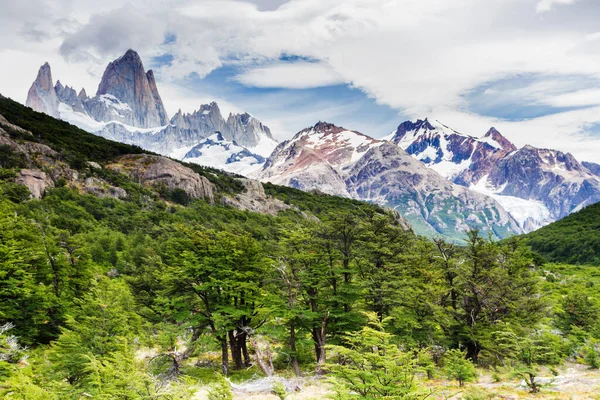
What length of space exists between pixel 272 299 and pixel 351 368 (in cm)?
1185

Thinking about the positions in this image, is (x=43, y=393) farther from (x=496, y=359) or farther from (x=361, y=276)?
(x=496, y=359)

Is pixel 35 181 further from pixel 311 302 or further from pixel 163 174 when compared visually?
pixel 311 302

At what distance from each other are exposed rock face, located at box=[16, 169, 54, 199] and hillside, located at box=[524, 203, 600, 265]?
4920 inches

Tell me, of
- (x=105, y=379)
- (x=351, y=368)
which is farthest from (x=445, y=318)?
(x=105, y=379)

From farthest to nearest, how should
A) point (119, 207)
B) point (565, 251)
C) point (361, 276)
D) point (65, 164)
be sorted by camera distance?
point (565, 251)
point (65, 164)
point (119, 207)
point (361, 276)

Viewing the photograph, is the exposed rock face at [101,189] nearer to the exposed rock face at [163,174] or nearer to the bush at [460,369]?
the exposed rock face at [163,174]

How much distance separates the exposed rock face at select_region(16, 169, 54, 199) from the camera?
7150cm

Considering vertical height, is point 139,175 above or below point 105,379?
above

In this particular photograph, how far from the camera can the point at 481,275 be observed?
2272 centimetres

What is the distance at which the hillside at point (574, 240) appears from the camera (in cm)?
9681

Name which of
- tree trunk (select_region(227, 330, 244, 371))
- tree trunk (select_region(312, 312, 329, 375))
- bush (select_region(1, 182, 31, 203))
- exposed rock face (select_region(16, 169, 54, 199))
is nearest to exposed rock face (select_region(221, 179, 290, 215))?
exposed rock face (select_region(16, 169, 54, 199))

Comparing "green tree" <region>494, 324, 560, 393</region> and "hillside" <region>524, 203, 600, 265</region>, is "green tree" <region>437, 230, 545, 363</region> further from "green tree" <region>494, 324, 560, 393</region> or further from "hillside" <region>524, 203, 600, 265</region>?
"hillside" <region>524, 203, 600, 265</region>

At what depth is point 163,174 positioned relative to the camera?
113 metres

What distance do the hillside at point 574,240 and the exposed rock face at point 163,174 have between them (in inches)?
4074
